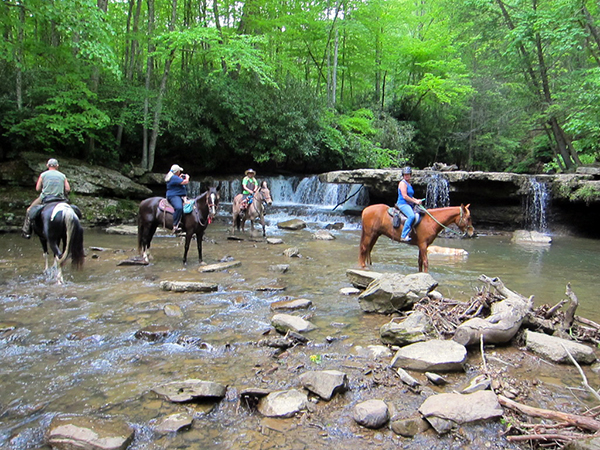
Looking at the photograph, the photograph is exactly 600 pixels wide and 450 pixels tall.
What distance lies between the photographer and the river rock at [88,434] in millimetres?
2633

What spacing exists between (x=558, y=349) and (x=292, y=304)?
348 centimetres

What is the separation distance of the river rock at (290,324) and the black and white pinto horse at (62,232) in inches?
182

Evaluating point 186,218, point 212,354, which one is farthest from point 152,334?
point 186,218

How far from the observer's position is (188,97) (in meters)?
20.1

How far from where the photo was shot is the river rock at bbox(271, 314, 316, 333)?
15.9 ft

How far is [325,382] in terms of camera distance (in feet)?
11.2

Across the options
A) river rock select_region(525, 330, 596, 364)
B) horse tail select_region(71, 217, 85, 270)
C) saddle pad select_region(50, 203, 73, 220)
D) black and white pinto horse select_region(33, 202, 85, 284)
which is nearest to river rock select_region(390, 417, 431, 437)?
river rock select_region(525, 330, 596, 364)

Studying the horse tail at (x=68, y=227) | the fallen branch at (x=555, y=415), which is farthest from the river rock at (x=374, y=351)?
the horse tail at (x=68, y=227)

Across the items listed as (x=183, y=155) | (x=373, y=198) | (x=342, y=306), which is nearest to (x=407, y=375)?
(x=342, y=306)

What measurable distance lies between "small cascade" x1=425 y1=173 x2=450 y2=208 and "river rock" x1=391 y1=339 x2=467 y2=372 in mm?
13508

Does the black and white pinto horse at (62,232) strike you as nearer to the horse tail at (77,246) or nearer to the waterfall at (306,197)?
the horse tail at (77,246)

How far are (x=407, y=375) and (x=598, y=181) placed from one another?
1525 centimetres

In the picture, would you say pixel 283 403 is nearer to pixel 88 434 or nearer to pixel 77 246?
pixel 88 434

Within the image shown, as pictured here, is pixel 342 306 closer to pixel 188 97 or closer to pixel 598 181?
pixel 598 181
